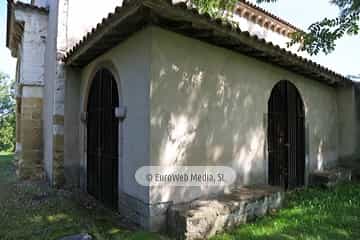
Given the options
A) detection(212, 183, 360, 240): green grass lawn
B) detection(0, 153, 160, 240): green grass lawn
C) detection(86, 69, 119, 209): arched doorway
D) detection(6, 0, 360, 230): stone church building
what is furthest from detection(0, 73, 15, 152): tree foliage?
detection(212, 183, 360, 240): green grass lawn

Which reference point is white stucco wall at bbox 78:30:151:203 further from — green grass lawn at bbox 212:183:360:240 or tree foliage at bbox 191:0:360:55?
green grass lawn at bbox 212:183:360:240

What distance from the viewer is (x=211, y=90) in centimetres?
551

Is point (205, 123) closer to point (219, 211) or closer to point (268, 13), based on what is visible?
point (219, 211)

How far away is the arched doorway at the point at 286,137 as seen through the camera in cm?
724

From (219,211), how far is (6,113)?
41920mm

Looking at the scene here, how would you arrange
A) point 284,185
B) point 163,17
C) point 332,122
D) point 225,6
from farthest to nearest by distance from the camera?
1. point 332,122
2. point 284,185
3. point 225,6
4. point 163,17

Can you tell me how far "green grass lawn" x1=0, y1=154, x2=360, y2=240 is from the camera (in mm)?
4559

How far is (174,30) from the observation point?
4984 millimetres

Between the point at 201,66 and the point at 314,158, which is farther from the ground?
the point at 201,66

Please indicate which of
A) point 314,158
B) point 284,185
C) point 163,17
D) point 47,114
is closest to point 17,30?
point 47,114

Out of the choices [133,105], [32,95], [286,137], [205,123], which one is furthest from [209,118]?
[32,95]

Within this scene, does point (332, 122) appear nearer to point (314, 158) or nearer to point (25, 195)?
point (314, 158)

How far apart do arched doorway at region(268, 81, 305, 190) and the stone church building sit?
0.04 m

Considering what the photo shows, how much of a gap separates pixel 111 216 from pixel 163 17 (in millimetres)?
3983
